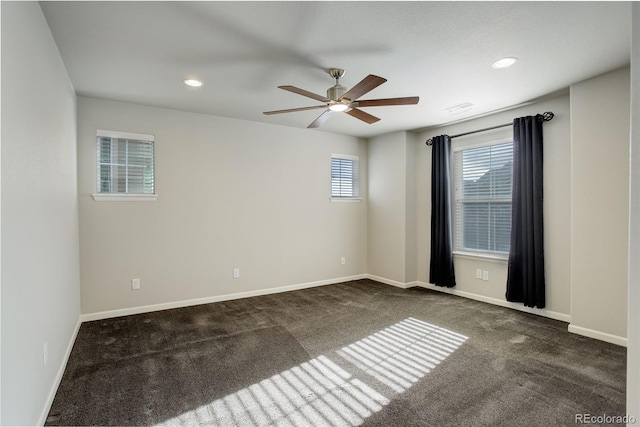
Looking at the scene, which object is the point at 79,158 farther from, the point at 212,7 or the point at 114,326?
the point at 212,7

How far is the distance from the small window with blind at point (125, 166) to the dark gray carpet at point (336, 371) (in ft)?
4.92

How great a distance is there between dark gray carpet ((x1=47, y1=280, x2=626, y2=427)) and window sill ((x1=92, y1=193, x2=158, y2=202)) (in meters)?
1.40

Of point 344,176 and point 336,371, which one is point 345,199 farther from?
point 336,371

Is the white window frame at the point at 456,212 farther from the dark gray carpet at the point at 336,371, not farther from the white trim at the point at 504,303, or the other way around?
the dark gray carpet at the point at 336,371

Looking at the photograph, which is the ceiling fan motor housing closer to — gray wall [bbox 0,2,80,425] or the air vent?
the air vent

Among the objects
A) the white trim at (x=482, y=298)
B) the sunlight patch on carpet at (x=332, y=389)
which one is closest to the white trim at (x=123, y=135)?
the sunlight patch on carpet at (x=332, y=389)

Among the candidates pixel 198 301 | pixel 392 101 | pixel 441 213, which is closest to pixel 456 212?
pixel 441 213

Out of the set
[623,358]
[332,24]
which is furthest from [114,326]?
[623,358]

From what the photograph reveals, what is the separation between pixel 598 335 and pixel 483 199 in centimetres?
199

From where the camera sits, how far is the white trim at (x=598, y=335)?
2.95 metres

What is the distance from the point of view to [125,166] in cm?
384

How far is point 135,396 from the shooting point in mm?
2150

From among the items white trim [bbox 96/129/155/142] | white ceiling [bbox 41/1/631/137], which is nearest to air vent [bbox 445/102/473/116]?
white ceiling [bbox 41/1/631/137]

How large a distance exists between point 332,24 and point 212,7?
2.62 feet
